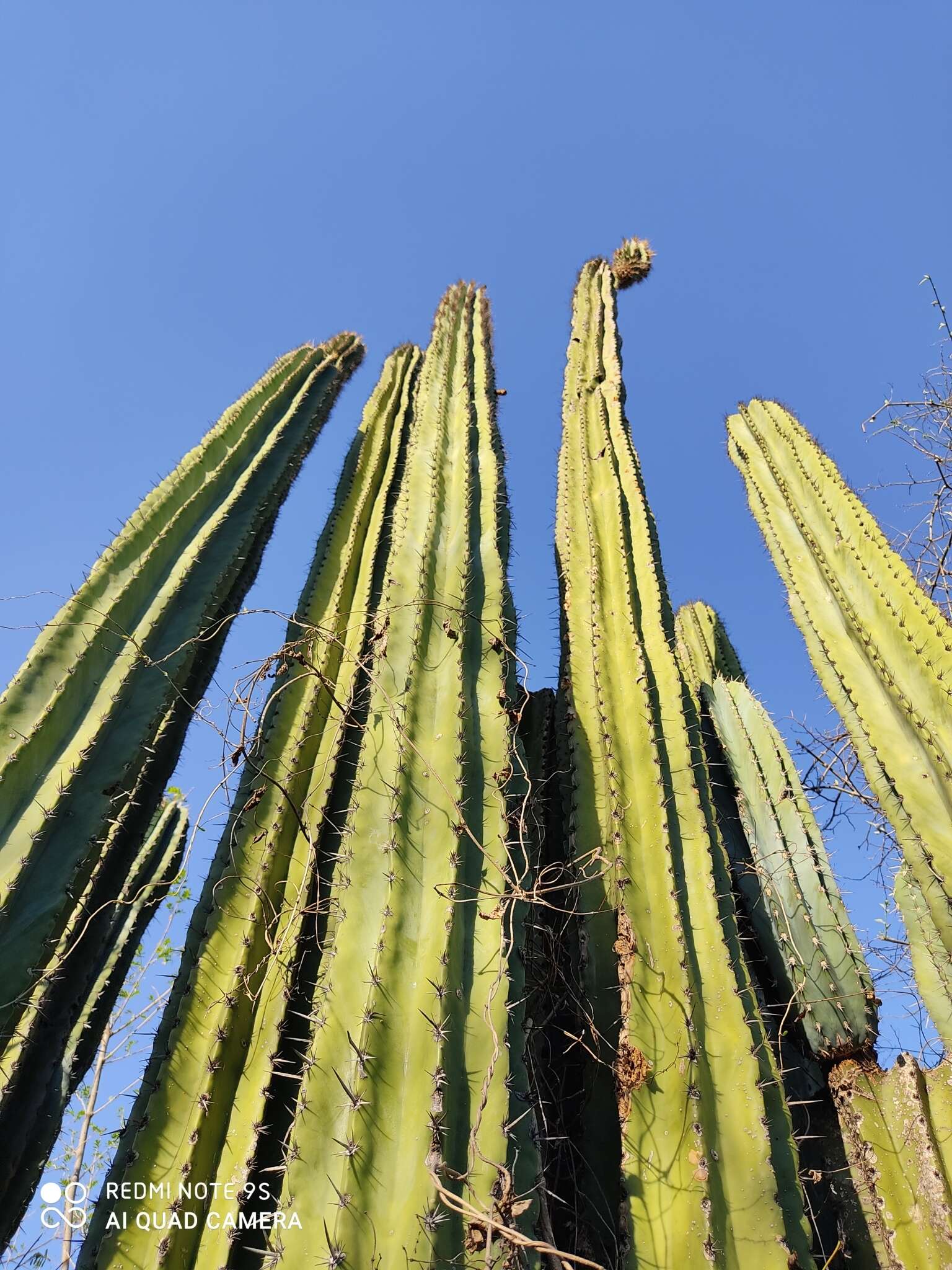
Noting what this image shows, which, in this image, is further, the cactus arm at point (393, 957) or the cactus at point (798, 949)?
the cactus at point (798, 949)

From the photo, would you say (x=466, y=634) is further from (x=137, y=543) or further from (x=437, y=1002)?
(x=137, y=543)

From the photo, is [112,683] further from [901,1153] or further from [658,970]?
[901,1153]

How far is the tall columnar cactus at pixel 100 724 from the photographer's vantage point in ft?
7.88

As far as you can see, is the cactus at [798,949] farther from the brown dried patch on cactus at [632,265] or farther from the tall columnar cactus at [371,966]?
the brown dried patch on cactus at [632,265]

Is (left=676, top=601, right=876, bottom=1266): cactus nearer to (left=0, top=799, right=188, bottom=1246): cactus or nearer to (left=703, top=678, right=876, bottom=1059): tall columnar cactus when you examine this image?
(left=703, top=678, right=876, bottom=1059): tall columnar cactus

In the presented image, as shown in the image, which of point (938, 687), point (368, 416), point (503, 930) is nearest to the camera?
point (503, 930)

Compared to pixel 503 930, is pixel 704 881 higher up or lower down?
higher up

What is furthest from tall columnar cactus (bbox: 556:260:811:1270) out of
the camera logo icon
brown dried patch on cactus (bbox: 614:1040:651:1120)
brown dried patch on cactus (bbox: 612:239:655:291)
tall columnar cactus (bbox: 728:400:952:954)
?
brown dried patch on cactus (bbox: 612:239:655:291)

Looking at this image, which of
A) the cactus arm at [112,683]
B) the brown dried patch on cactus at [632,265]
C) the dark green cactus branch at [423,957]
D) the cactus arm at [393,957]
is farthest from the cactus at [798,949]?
the brown dried patch on cactus at [632,265]

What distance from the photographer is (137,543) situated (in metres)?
3.40

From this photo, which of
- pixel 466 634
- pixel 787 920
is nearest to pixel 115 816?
pixel 466 634

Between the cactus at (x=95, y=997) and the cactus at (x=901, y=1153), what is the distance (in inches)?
96.5

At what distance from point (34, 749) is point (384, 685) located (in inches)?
43.9

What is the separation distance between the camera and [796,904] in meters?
2.90
